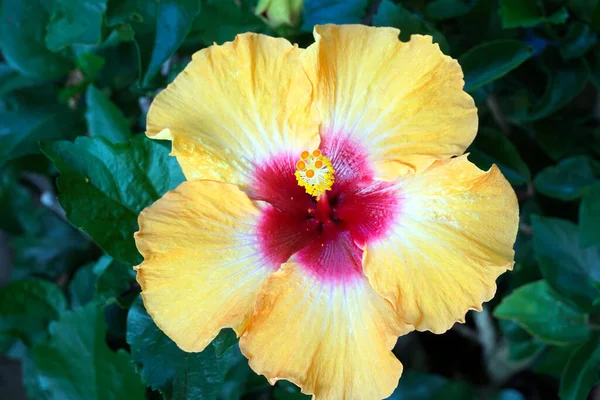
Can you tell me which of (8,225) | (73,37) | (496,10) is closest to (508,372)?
(496,10)

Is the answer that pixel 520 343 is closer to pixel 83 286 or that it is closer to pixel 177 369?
pixel 177 369

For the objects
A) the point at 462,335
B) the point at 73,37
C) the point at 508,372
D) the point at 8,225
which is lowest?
the point at 462,335

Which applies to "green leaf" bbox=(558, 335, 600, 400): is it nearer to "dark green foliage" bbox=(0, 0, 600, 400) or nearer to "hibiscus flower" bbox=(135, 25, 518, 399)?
"dark green foliage" bbox=(0, 0, 600, 400)

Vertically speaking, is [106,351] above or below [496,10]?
below

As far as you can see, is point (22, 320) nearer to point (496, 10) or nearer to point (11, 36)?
point (11, 36)

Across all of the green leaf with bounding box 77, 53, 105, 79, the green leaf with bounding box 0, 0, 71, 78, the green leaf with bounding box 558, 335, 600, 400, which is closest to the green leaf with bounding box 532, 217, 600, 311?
the green leaf with bounding box 558, 335, 600, 400

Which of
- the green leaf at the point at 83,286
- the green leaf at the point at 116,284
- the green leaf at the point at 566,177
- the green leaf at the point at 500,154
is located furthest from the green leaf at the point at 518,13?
the green leaf at the point at 83,286
